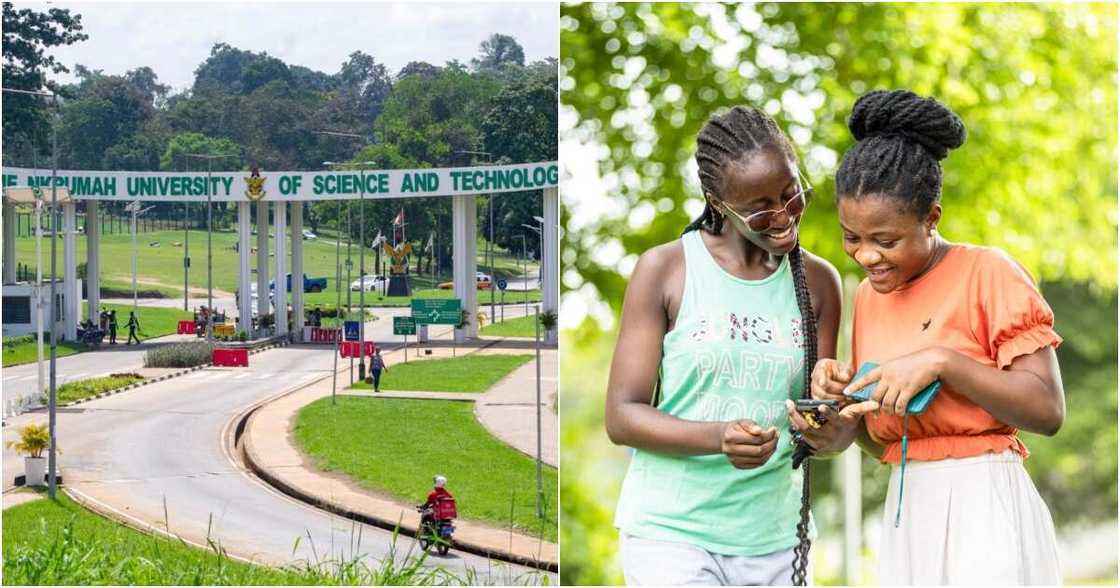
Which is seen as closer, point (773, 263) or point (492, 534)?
point (773, 263)

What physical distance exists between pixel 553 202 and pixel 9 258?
2199 mm

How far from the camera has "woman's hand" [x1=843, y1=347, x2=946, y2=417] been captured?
2203 mm

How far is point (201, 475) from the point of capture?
5.54m

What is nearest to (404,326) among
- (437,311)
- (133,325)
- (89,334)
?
(437,311)

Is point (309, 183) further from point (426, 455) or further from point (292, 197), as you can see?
point (426, 455)

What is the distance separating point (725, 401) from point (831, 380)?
188mm

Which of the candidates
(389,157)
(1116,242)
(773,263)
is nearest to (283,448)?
(389,157)

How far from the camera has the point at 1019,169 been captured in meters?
6.49

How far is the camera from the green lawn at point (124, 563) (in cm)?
484

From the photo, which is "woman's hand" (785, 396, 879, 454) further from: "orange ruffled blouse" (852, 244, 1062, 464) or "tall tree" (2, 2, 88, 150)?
"tall tree" (2, 2, 88, 150)

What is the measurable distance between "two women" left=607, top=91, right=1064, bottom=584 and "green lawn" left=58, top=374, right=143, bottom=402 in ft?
12.2

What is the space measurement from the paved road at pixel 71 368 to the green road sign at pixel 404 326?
89 cm

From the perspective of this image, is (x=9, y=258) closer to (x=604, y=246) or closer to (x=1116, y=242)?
(x=604, y=246)

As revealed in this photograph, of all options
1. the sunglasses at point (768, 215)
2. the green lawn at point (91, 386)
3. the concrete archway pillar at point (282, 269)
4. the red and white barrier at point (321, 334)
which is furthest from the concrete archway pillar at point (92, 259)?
the sunglasses at point (768, 215)
